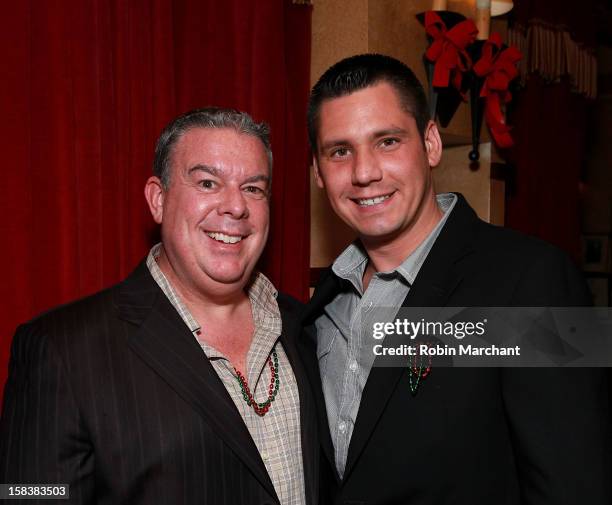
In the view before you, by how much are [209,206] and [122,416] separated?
54 centimetres

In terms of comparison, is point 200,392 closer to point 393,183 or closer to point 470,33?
point 393,183

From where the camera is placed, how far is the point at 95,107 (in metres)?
1.57

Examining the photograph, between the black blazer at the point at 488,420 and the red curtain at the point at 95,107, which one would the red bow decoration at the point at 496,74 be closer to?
the red curtain at the point at 95,107

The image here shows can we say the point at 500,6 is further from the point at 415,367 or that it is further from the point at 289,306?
the point at 415,367

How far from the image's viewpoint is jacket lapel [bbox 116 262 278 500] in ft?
4.36

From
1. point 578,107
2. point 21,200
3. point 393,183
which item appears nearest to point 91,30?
point 21,200

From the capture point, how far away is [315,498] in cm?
148

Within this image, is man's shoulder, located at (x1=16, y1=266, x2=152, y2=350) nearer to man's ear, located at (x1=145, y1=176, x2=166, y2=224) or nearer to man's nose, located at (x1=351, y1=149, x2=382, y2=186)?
man's ear, located at (x1=145, y1=176, x2=166, y2=224)

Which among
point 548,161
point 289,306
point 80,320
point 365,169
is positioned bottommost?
point 80,320

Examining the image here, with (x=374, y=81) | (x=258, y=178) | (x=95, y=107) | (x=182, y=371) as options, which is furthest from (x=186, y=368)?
(x=374, y=81)

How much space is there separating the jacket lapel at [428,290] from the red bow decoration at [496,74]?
3.67 feet

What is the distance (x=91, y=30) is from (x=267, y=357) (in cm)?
98

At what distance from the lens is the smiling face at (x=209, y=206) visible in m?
1.49

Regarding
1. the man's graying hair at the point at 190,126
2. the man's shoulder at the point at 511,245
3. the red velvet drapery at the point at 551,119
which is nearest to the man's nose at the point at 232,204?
the man's graying hair at the point at 190,126
